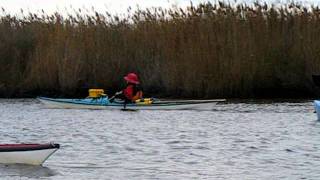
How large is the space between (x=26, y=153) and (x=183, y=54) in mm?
13992

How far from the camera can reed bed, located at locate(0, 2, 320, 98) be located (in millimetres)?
25406

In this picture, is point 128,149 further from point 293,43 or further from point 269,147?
point 293,43

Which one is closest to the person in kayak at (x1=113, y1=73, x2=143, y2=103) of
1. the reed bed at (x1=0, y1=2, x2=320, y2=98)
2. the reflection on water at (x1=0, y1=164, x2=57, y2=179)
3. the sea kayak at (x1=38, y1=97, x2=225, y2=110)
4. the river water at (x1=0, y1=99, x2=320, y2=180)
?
the sea kayak at (x1=38, y1=97, x2=225, y2=110)

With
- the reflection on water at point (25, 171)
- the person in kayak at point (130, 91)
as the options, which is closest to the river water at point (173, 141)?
the reflection on water at point (25, 171)

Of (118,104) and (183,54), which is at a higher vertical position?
(183,54)

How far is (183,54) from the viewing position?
2558cm

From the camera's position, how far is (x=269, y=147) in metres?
14.7

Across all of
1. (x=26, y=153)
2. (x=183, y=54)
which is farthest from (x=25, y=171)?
(x=183, y=54)

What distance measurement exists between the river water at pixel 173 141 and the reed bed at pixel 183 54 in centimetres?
199

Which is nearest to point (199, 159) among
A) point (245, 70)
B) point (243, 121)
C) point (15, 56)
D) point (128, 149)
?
point (128, 149)

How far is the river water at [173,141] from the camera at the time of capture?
474 inches

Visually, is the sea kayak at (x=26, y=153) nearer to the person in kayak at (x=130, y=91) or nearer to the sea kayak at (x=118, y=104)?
the sea kayak at (x=118, y=104)

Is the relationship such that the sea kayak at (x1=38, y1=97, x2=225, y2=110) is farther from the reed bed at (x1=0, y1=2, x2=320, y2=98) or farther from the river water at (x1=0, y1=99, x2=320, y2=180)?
the reed bed at (x1=0, y1=2, x2=320, y2=98)

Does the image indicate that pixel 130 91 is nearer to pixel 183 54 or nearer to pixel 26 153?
pixel 183 54
